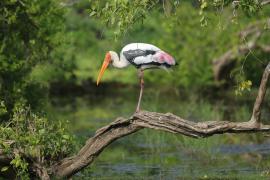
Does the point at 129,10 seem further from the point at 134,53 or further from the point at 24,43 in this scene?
the point at 24,43

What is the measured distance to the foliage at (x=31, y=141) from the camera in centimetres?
1203

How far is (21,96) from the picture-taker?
16719 mm

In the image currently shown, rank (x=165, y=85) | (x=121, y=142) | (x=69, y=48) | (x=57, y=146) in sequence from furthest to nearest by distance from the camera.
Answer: (x=165, y=85)
(x=69, y=48)
(x=121, y=142)
(x=57, y=146)

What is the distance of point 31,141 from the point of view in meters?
11.9

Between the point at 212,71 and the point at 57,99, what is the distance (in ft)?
18.9

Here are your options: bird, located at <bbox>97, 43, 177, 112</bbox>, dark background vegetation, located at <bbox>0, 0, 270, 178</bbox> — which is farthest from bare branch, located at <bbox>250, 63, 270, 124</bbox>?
bird, located at <bbox>97, 43, 177, 112</bbox>

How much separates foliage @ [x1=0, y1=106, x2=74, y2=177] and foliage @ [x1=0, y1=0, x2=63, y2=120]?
10.4ft

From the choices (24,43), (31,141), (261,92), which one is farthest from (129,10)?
(24,43)

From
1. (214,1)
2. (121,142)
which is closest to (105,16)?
(214,1)

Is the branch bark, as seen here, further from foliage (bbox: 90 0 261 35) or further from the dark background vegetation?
foliage (bbox: 90 0 261 35)

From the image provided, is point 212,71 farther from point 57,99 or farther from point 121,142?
point 121,142

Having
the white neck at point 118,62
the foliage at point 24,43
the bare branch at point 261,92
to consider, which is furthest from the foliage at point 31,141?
the foliage at point 24,43

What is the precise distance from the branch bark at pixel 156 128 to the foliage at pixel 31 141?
10.7 inches

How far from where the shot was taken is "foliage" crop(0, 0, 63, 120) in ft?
53.7
